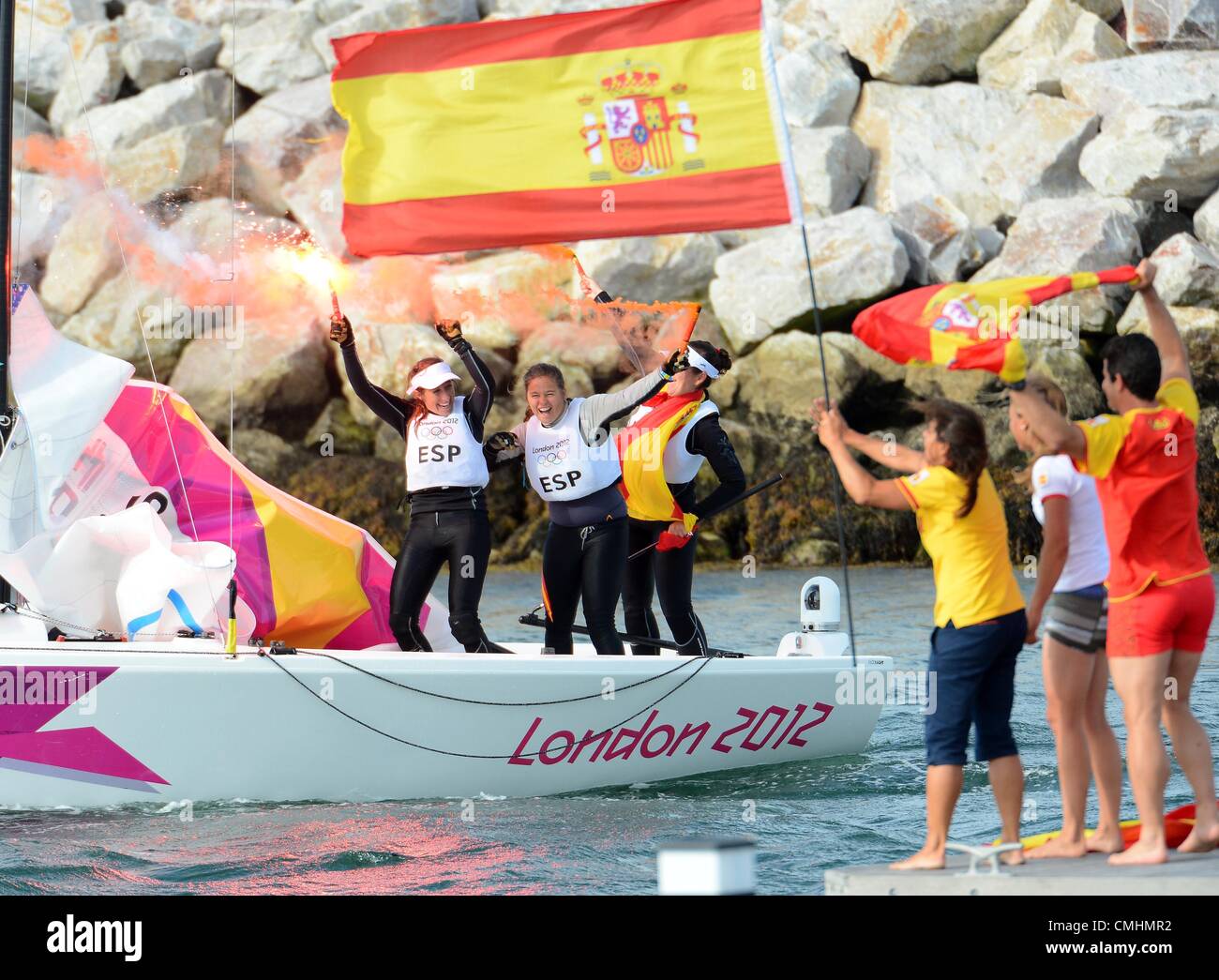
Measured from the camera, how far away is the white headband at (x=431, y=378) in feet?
23.2

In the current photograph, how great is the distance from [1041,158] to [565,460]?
1698 centimetres

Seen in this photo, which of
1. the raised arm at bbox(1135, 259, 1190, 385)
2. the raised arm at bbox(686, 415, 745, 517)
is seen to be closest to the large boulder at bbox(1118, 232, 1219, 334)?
the raised arm at bbox(686, 415, 745, 517)

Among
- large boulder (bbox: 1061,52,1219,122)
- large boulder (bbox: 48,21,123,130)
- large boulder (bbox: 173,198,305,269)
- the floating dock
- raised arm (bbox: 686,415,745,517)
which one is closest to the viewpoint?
the floating dock

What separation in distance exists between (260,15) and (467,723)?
70.3 feet

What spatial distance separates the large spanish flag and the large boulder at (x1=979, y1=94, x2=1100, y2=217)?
16.4 metres

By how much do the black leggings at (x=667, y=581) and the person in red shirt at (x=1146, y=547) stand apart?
3.40 metres

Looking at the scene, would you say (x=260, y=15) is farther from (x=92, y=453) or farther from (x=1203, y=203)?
(x=92, y=453)

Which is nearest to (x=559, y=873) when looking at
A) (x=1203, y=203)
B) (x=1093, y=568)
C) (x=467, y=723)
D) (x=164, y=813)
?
(x=467, y=723)

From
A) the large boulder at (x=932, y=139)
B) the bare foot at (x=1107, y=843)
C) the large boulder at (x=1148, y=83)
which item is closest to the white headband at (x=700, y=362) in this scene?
the bare foot at (x=1107, y=843)

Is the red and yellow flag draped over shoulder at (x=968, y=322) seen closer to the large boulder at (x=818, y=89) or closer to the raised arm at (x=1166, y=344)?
the raised arm at (x=1166, y=344)

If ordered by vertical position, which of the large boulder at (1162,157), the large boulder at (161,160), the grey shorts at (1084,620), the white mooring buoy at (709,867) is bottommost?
the white mooring buoy at (709,867)

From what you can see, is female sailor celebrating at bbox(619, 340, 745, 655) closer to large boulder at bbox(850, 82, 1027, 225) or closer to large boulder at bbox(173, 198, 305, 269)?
large boulder at bbox(173, 198, 305, 269)

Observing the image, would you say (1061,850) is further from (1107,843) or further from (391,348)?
(391,348)

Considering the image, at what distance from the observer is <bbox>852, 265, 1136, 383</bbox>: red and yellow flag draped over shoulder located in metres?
4.61
